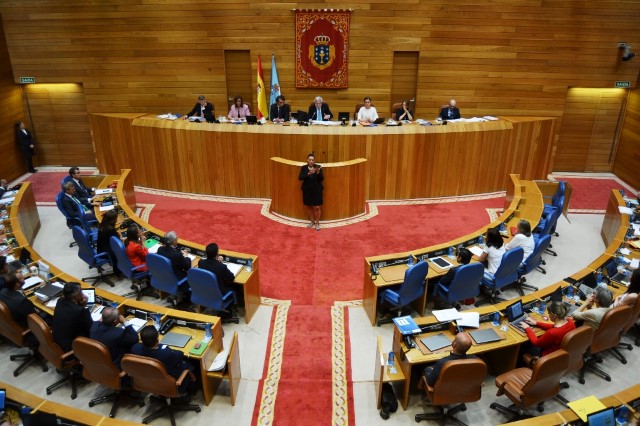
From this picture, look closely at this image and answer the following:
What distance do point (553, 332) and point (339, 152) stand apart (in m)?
6.50

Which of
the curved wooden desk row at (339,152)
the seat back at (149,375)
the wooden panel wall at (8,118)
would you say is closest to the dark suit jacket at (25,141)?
the wooden panel wall at (8,118)

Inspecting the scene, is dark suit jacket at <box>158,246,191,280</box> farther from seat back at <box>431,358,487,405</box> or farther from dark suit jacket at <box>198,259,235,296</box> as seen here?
seat back at <box>431,358,487,405</box>

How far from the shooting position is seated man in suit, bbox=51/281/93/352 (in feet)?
17.6

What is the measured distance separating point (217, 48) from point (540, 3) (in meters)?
8.27

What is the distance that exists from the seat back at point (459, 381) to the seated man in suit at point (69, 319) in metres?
3.81

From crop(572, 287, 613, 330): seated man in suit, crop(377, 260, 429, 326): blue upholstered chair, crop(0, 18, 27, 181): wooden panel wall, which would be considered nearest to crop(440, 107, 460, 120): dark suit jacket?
crop(377, 260, 429, 326): blue upholstered chair

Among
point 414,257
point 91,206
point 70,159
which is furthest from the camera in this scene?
point 70,159

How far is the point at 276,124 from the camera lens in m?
11.2

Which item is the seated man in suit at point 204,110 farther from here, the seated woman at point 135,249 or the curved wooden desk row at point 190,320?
the curved wooden desk row at point 190,320

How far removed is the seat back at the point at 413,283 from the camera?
21.1ft

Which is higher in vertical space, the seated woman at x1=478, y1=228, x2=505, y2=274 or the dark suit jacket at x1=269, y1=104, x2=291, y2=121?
the dark suit jacket at x1=269, y1=104, x2=291, y2=121

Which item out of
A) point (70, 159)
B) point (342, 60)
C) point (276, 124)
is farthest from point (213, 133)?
point (70, 159)

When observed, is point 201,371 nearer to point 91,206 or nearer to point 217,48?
point 91,206

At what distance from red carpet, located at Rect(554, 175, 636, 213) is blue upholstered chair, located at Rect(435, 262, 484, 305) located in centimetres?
595
